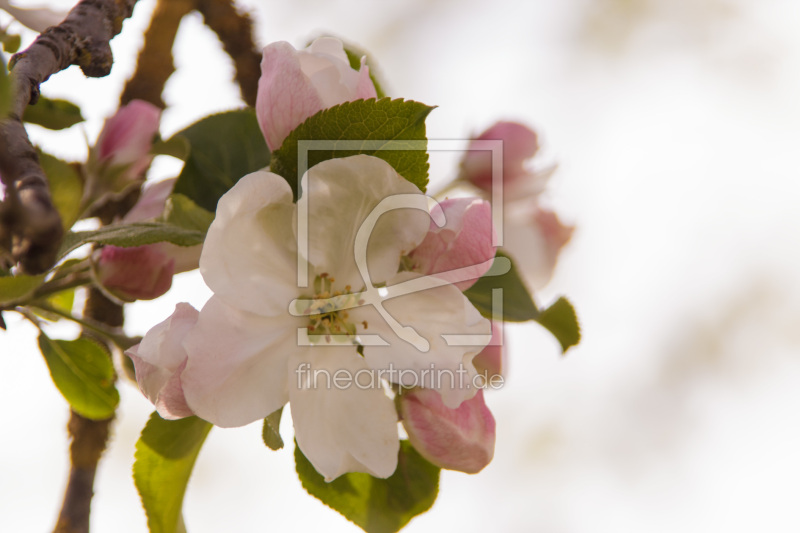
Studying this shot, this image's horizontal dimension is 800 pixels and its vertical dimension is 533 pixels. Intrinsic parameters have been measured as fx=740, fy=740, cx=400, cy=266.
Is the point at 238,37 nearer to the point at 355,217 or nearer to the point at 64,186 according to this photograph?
the point at 64,186

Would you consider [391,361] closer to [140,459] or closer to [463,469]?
[463,469]

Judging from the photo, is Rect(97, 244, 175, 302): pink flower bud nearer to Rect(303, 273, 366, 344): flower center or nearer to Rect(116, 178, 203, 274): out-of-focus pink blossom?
Rect(116, 178, 203, 274): out-of-focus pink blossom

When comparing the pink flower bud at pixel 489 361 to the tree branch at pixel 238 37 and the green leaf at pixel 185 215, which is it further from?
the tree branch at pixel 238 37

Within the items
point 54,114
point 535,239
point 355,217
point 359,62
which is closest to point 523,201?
point 535,239

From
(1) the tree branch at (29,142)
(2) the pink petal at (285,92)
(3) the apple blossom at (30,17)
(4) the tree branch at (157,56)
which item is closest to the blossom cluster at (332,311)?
(2) the pink petal at (285,92)

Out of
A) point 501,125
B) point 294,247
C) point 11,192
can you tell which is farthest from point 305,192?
point 501,125

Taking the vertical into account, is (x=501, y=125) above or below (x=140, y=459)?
above
